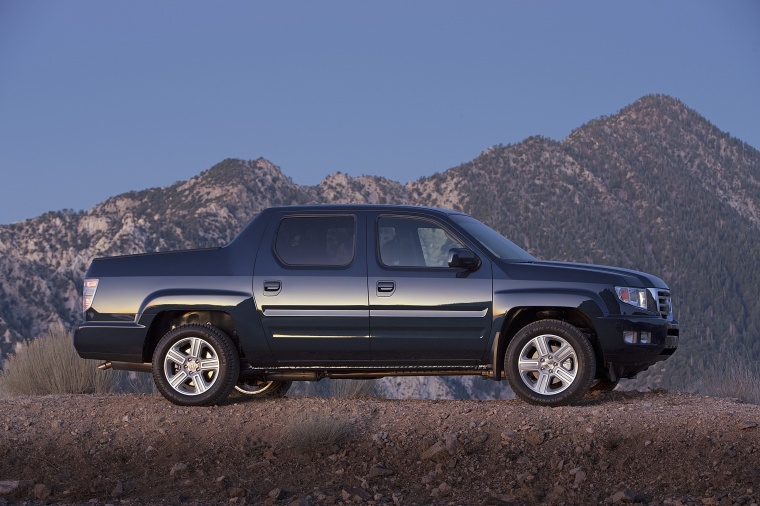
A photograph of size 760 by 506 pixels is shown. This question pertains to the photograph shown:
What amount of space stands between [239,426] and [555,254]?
6951 cm

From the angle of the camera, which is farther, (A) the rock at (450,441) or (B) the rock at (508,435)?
(B) the rock at (508,435)

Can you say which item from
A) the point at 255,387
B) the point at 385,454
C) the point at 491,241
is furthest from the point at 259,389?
the point at 491,241

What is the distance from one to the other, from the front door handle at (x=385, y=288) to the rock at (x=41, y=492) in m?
3.35

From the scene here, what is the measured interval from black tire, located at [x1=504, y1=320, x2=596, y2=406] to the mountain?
145ft

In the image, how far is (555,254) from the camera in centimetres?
7744

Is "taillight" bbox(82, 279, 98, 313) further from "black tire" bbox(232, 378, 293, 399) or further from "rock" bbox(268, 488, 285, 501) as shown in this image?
"rock" bbox(268, 488, 285, 501)

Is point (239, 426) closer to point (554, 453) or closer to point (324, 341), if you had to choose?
point (324, 341)

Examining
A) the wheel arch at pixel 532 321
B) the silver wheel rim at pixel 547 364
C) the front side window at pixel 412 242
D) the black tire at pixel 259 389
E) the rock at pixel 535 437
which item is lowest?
the rock at pixel 535 437

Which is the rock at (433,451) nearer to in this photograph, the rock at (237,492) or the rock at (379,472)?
the rock at (379,472)

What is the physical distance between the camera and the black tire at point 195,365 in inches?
394

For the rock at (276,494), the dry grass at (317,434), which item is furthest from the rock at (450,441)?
the rock at (276,494)


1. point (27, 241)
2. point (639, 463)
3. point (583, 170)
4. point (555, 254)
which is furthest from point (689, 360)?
point (639, 463)

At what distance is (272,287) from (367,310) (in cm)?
94

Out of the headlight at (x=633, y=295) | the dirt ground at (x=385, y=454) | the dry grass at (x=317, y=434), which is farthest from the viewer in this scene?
the headlight at (x=633, y=295)
